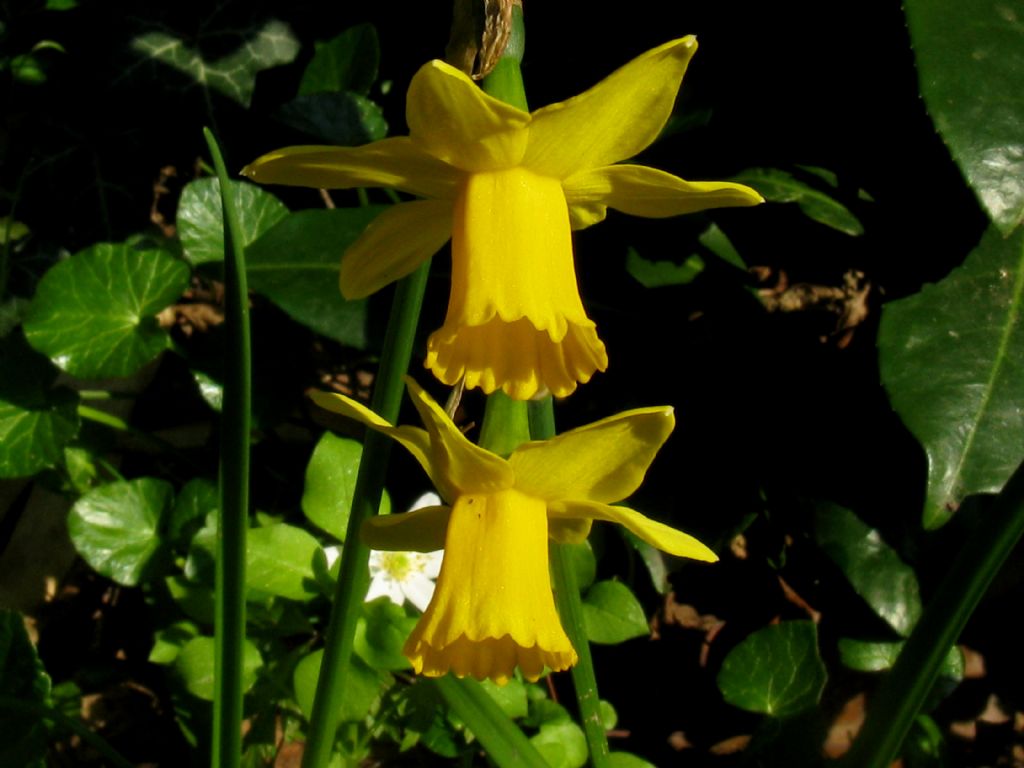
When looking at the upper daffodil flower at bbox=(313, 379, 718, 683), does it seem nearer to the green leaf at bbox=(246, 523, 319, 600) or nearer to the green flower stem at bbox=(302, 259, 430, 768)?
the green flower stem at bbox=(302, 259, 430, 768)

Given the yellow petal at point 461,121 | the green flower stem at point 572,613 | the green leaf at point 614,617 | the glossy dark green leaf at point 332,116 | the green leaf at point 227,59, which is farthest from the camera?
the green leaf at point 227,59

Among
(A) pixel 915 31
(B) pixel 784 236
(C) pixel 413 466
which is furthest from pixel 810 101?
(C) pixel 413 466

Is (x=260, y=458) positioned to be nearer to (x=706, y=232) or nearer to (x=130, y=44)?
(x=130, y=44)

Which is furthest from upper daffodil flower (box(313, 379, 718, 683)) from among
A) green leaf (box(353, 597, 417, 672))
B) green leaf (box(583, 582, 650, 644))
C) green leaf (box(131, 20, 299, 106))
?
green leaf (box(131, 20, 299, 106))

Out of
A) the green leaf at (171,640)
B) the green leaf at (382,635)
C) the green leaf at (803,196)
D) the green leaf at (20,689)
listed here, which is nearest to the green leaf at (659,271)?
the green leaf at (803,196)

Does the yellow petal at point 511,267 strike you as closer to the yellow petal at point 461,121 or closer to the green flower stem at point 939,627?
the yellow petal at point 461,121

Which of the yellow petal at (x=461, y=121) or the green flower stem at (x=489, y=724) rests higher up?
the yellow petal at (x=461, y=121)
